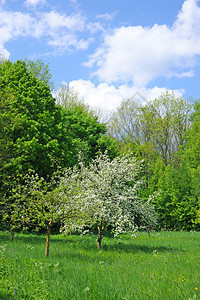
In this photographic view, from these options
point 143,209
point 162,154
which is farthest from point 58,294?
point 162,154

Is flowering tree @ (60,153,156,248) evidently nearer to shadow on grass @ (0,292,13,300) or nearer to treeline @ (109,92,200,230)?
shadow on grass @ (0,292,13,300)

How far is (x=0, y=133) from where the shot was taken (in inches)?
736

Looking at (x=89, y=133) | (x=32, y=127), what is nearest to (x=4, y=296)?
(x=32, y=127)

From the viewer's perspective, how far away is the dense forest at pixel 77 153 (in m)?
11.5

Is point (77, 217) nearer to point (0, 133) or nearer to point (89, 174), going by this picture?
point (89, 174)

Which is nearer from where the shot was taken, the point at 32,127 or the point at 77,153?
the point at 32,127

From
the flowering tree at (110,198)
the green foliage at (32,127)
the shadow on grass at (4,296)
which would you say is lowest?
the shadow on grass at (4,296)

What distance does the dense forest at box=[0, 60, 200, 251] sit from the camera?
1150cm

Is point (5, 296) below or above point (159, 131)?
below

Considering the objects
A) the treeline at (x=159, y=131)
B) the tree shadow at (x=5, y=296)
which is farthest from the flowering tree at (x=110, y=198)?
the treeline at (x=159, y=131)

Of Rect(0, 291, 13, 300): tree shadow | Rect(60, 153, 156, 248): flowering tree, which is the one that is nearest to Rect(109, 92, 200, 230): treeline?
Rect(60, 153, 156, 248): flowering tree

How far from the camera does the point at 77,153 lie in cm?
2572

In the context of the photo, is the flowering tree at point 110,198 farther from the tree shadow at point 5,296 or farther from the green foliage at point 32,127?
the green foliage at point 32,127

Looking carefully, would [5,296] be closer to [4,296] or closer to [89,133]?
[4,296]
